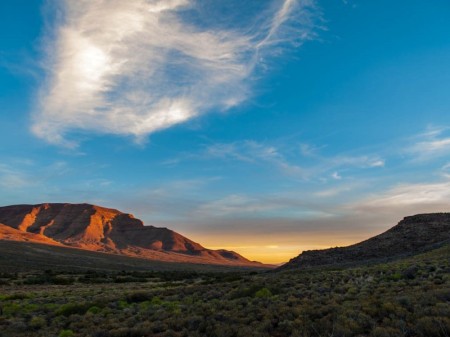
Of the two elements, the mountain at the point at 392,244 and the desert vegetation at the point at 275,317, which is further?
the mountain at the point at 392,244

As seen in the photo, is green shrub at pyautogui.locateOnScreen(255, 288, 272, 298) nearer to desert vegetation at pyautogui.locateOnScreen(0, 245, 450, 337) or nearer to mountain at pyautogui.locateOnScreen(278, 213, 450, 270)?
desert vegetation at pyautogui.locateOnScreen(0, 245, 450, 337)

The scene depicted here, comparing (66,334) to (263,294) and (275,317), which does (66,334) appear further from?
(263,294)

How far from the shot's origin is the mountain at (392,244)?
52281 mm

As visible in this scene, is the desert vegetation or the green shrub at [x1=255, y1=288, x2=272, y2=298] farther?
the green shrub at [x1=255, y1=288, x2=272, y2=298]

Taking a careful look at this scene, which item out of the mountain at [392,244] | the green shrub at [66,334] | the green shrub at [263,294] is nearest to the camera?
the green shrub at [66,334]

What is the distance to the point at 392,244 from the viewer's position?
55.3 m

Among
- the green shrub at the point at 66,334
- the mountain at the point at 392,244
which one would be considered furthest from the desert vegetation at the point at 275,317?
the mountain at the point at 392,244

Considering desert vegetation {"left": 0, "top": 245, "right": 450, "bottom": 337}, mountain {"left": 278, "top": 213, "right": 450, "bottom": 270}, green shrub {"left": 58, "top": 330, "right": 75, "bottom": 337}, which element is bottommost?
green shrub {"left": 58, "top": 330, "right": 75, "bottom": 337}

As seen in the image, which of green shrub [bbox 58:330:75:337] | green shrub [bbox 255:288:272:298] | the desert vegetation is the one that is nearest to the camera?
the desert vegetation

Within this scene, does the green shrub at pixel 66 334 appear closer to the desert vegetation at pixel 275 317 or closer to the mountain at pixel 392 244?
the desert vegetation at pixel 275 317

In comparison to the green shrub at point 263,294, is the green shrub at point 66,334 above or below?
below

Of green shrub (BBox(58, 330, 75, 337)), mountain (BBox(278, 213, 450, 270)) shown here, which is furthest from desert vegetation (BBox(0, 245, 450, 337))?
mountain (BBox(278, 213, 450, 270))

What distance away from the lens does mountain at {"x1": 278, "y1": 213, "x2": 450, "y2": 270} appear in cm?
5228

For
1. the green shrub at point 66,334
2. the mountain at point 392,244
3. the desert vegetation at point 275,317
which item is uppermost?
the mountain at point 392,244
